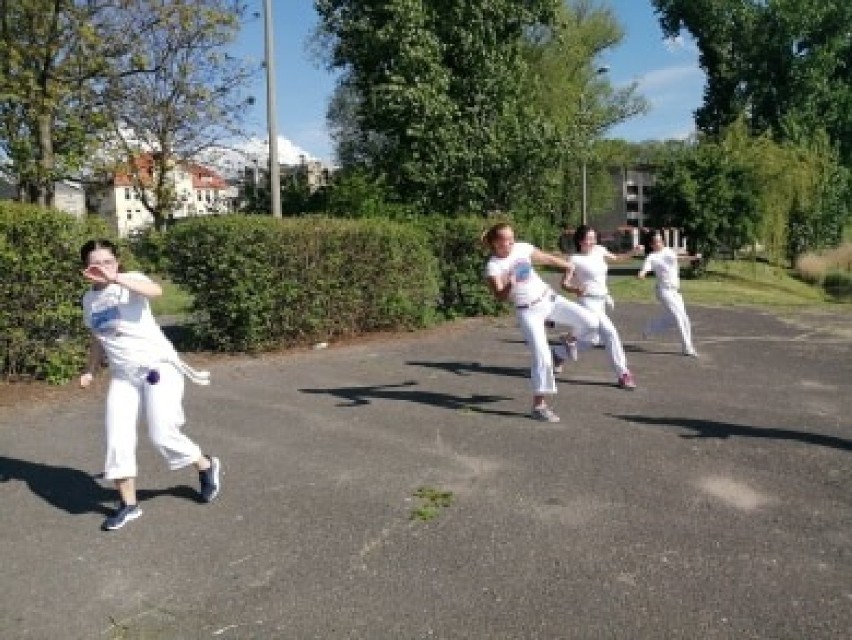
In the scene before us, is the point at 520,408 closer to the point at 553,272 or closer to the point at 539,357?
the point at 539,357

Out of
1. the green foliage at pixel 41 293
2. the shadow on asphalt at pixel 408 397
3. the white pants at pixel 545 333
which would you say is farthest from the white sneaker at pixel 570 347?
the green foliage at pixel 41 293

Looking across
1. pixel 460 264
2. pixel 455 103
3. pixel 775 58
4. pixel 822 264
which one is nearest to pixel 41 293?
pixel 460 264

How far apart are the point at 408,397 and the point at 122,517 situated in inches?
148

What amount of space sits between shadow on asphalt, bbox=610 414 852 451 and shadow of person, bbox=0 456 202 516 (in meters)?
3.97

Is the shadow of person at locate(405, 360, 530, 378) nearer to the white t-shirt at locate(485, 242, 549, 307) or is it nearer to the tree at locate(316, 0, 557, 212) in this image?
the white t-shirt at locate(485, 242, 549, 307)

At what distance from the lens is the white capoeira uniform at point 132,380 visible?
188 inches

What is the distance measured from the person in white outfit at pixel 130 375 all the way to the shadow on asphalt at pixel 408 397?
Result: 3.07 m

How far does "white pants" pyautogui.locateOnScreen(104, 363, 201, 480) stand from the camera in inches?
187

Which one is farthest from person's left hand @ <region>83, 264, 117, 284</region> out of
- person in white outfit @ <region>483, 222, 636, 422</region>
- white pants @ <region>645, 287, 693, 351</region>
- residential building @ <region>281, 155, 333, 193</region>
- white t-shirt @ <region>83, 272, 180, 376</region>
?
residential building @ <region>281, 155, 333, 193</region>

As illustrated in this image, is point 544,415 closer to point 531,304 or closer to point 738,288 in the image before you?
point 531,304

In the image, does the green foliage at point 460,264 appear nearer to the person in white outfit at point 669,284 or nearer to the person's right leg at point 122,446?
the person in white outfit at point 669,284

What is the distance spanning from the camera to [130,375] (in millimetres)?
4848

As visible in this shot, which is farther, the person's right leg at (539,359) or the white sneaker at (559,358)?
the white sneaker at (559,358)

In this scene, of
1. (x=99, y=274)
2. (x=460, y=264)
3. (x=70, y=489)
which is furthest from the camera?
(x=460, y=264)
